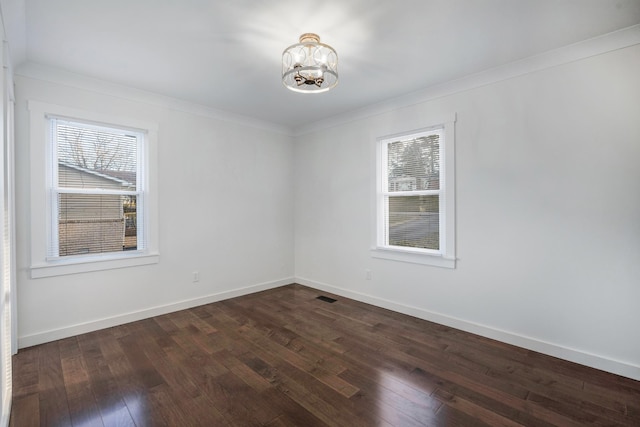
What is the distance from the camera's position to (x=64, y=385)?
227 centimetres

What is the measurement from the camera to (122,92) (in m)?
3.36

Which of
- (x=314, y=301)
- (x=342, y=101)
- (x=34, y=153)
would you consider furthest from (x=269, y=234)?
(x=34, y=153)

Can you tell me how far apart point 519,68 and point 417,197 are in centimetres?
161

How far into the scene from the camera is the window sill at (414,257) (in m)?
3.37

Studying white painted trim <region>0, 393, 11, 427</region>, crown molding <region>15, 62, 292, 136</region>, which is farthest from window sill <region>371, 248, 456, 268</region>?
white painted trim <region>0, 393, 11, 427</region>

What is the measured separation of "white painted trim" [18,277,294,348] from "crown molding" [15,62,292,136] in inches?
96.3

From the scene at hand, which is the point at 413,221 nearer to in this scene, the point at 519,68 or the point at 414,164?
the point at 414,164

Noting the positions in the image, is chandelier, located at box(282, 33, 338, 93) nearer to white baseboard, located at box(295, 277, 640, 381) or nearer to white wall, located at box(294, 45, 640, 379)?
white wall, located at box(294, 45, 640, 379)

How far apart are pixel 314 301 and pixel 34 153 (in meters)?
3.47

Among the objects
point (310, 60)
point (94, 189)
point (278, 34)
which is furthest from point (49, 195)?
point (310, 60)

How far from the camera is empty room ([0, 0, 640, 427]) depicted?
2.10 meters

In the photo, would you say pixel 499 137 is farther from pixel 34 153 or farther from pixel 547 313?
pixel 34 153

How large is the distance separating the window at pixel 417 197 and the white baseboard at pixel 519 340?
60 centimetres

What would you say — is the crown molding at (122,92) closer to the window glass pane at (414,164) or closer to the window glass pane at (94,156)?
the window glass pane at (94,156)
